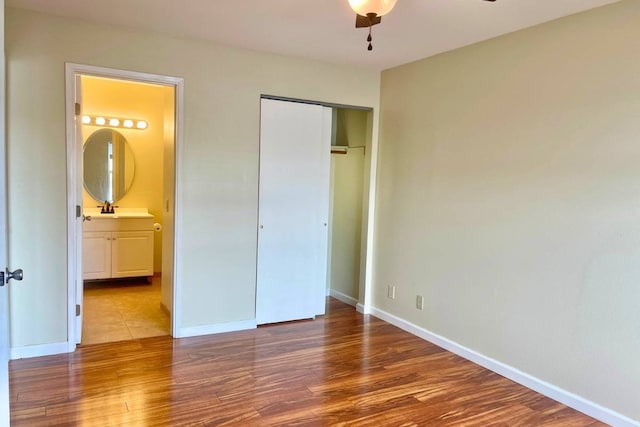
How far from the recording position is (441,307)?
3.74 meters

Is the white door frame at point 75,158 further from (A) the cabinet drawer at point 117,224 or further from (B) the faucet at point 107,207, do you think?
(B) the faucet at point 107,207

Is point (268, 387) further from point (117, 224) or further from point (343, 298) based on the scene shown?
point (117, 224)

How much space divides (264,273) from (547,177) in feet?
7.88

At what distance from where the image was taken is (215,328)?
12.7 feet

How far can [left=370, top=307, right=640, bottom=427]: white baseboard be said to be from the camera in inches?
103

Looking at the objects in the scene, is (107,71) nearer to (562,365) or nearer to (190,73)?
(190,73)

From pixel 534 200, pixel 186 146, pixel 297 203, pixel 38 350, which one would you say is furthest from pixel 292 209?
pixel 38 350

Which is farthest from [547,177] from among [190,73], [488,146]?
[190,73]

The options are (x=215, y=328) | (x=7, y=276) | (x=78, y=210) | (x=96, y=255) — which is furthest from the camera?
(x=96, y=255)

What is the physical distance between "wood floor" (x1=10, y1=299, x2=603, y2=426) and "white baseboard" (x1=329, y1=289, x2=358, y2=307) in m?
1.08

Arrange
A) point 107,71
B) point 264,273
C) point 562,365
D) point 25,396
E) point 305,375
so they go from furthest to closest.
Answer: point 264,273 → point 107,71 → point 305,375 → point 562,365 → point 25,396

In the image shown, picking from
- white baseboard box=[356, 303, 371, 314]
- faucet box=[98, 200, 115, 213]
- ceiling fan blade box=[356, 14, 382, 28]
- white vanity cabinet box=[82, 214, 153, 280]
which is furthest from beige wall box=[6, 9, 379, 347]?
faucet box=[98, 200, 115, 213]

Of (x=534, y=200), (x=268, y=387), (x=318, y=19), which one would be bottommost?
(x=268, y=387)

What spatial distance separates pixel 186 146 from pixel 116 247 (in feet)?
7.63
